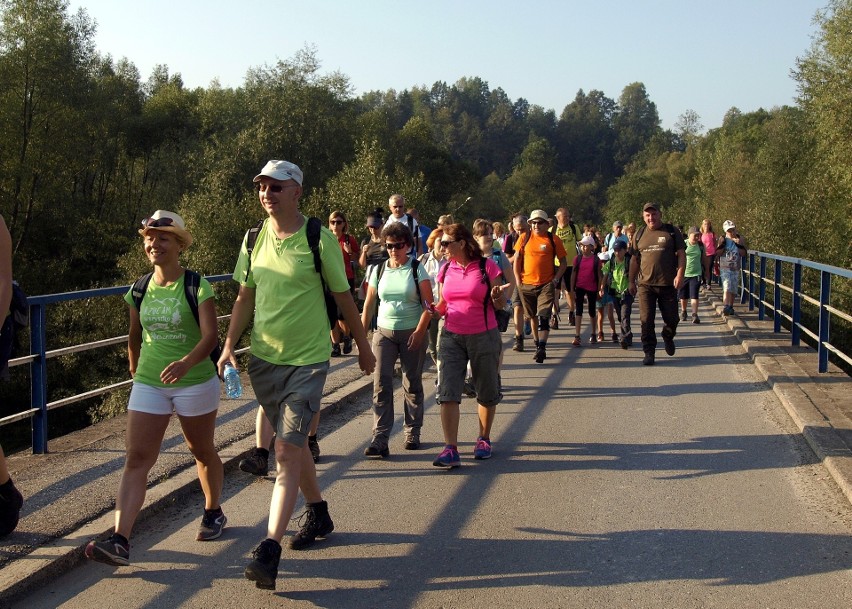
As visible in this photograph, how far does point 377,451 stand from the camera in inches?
280

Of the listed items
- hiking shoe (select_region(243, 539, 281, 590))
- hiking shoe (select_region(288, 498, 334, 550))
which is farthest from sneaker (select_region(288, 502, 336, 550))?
hiking shoe (select_region(243, 539, 281, 590))

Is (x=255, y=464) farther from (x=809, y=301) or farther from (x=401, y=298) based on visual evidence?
(x=809, y=301)

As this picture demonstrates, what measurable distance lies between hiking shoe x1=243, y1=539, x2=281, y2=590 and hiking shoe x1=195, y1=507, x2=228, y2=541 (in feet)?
2.77

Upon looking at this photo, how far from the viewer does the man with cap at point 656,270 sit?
38.5 ft

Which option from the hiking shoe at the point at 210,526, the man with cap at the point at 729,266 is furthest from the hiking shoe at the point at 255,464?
the man with cap at the point at 729,266

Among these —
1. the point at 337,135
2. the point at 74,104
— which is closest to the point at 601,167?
the point at 337,135

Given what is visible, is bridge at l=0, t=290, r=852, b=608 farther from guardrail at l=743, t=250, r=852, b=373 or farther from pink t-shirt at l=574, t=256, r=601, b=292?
pink t-shirt at l=574, t=256, r=601, b=292

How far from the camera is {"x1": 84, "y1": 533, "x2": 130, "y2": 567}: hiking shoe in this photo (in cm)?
448

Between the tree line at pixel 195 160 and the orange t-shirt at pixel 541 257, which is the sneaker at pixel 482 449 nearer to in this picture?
the orange t-shirt at pixel 541 257

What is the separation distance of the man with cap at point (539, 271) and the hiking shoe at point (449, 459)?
18.5 feet

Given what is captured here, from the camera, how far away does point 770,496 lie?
19.5 ft

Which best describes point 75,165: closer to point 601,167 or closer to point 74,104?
point 74,104

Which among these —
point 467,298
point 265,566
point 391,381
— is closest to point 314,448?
point 391,381

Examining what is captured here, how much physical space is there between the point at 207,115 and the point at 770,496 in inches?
2218
